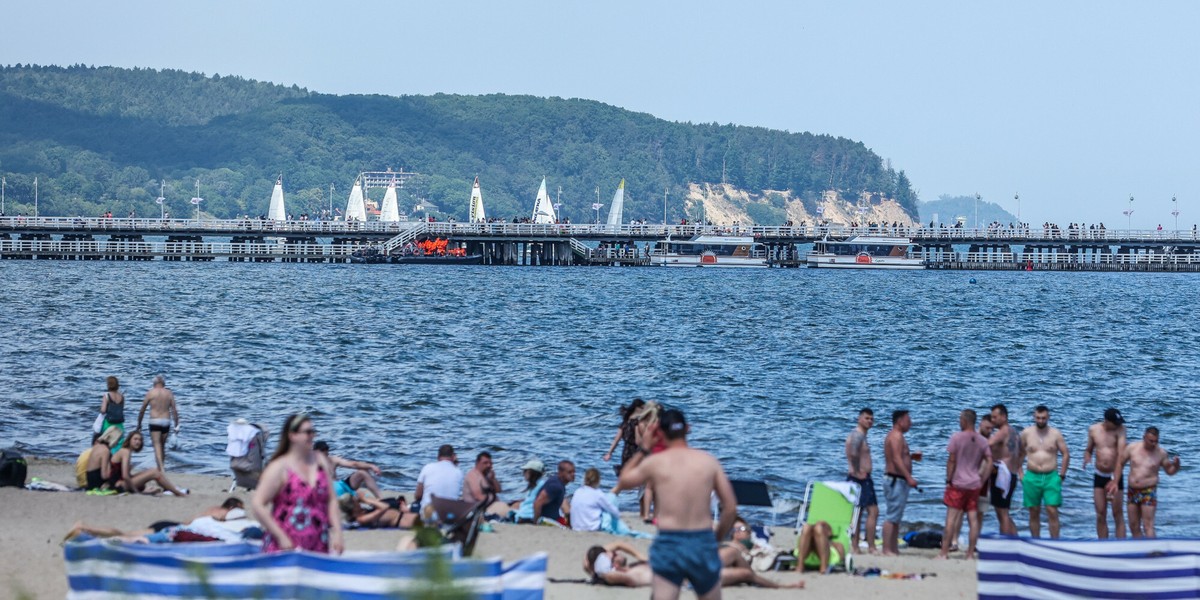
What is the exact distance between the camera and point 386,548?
14.7 metres

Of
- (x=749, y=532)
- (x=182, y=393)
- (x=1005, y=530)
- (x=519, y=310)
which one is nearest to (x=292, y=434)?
(x=749, y=532)

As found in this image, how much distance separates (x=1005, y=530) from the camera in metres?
16.3

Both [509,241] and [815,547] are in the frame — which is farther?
[509,241]

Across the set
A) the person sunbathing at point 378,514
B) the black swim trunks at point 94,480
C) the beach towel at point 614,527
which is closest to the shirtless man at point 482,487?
the person sunbathing at point 378,514

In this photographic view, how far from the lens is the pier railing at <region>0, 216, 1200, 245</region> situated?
12212 cm

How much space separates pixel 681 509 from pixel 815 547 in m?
5.33

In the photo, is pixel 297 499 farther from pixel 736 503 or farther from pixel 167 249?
pixel 167 249

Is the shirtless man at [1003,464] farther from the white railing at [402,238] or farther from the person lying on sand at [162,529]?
the white railing at [402,238]

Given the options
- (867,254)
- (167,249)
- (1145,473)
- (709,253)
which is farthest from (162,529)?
(867,254)

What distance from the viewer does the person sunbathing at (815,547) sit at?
14.4m

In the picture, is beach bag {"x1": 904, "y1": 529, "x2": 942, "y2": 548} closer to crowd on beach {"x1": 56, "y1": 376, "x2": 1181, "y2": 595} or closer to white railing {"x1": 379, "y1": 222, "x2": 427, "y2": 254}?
crowd on beach {"x1": 56, "y1": 376, "x2": 1181, "y2": 595}

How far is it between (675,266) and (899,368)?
3382 inches

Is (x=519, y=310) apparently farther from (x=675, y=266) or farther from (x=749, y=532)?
(x=675, y=266)

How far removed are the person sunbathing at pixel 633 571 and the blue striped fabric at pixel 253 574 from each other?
144 inches
